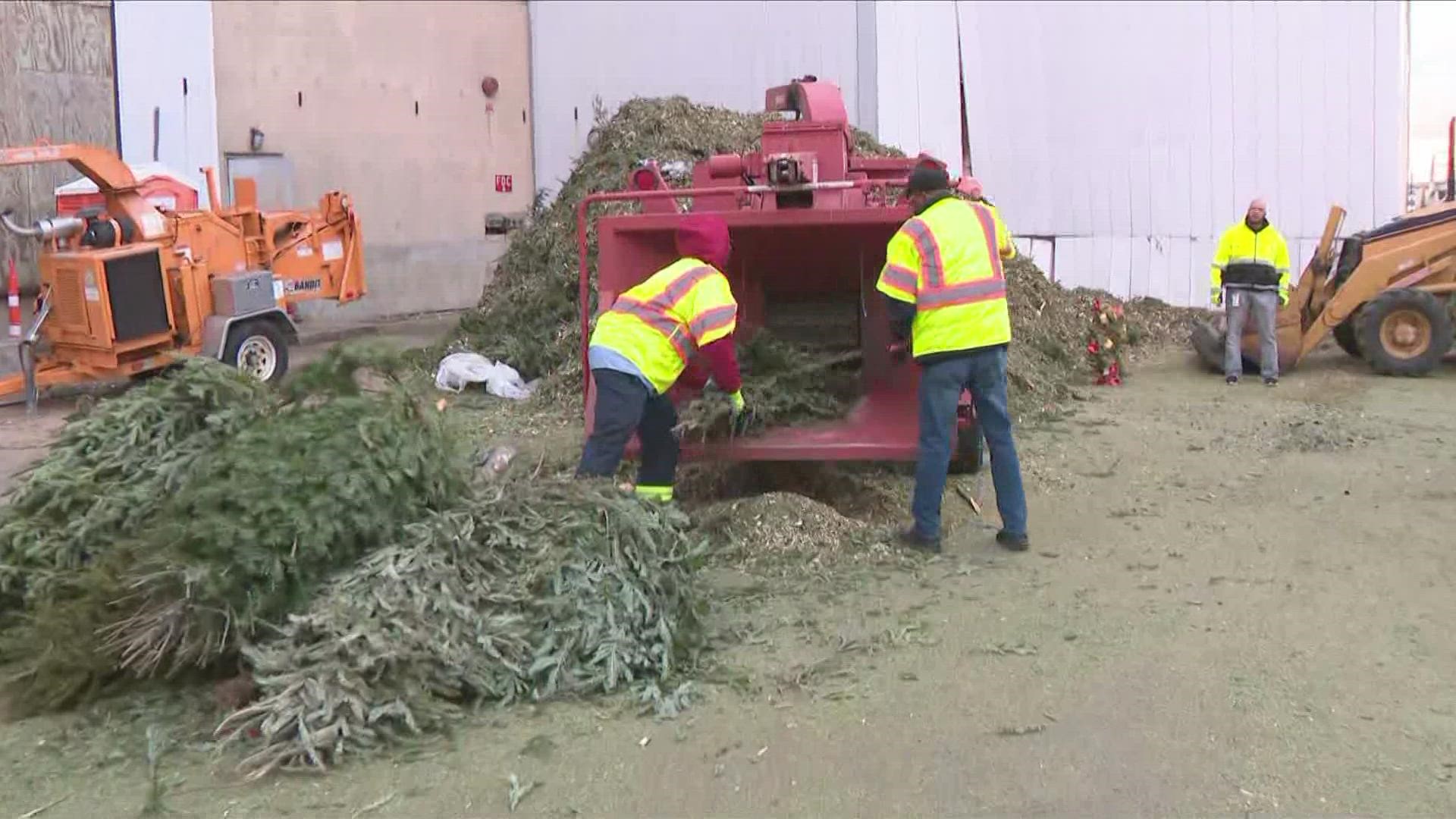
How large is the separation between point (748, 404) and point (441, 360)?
17.2ft

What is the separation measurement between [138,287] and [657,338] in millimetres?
5958

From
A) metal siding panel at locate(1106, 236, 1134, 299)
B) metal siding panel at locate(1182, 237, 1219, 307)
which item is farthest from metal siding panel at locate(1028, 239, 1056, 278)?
metal siding panel at locate(1182, 237, 1219, 307)

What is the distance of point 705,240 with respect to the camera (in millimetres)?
5125

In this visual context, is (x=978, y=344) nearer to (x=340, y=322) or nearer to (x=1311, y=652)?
(x=1311, y=652)

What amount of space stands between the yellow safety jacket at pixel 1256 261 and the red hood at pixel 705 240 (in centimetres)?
575

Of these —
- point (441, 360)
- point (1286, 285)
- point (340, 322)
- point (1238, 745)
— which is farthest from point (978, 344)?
point (340, 322)

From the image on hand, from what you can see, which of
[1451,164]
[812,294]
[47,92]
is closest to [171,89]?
[47,92]

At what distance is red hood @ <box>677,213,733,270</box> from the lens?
5125mm

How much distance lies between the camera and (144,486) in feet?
14.1

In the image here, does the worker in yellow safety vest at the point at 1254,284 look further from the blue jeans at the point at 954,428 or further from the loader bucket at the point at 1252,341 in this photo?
the blue jeans at the point at 954,428

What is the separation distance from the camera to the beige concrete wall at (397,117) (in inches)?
545

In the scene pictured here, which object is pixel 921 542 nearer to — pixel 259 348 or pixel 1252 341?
pixel 1252 341

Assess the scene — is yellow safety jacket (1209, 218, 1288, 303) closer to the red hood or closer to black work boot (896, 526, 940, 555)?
black work boot (896, 526, 940, 555)

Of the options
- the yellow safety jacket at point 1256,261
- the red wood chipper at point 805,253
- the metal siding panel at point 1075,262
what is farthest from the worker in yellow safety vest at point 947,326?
the metal siding panel at point 1075,262
